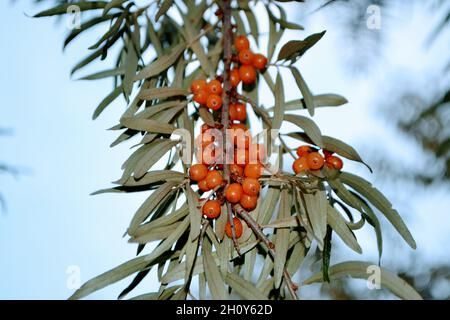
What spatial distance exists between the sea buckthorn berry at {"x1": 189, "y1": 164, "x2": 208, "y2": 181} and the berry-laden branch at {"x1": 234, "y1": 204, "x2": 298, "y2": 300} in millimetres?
77

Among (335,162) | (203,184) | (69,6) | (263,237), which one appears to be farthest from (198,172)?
(69,6)

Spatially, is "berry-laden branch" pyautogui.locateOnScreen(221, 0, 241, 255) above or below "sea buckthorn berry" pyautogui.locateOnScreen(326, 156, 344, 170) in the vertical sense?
above

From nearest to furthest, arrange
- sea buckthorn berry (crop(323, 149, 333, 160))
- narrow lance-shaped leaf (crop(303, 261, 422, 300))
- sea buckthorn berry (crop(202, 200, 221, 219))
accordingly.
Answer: narrow lance-shaped leaf (crop(303, 261, 422, 300)) < sea buckthorn berry (crop(202, 200, 221, 219)) < sea buckthorn berry (crop(323, 149, 333, 160))

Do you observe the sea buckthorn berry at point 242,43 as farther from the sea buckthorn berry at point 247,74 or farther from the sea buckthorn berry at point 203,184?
the sea buckthorn berry at point 203,184

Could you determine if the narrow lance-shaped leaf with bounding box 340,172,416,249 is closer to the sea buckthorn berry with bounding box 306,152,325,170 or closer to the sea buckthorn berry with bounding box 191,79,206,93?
the sea buckthorn berry with bounding box 306,152,325,170

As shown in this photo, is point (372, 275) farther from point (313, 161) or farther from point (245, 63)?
point (245, 63)

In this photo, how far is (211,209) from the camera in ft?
2.80

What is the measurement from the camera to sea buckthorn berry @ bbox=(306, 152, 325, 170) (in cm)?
92

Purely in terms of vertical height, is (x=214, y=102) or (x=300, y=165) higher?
(x=214, y=102)

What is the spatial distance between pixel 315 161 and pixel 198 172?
8.2 inches

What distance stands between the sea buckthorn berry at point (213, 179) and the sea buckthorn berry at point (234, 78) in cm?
25

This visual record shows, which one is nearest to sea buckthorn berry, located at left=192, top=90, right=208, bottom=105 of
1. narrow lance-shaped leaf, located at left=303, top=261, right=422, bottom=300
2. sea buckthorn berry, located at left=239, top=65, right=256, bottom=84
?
sea buckthorn berry, located at left=239, top=65, right=256, bottom=84

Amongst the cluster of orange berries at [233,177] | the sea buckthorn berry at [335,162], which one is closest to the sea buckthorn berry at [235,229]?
the cluster of orange berries at [233,177]

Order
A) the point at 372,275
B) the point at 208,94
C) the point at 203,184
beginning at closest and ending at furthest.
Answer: the point at 372,275
the point at 203,184
the point at 208,94
